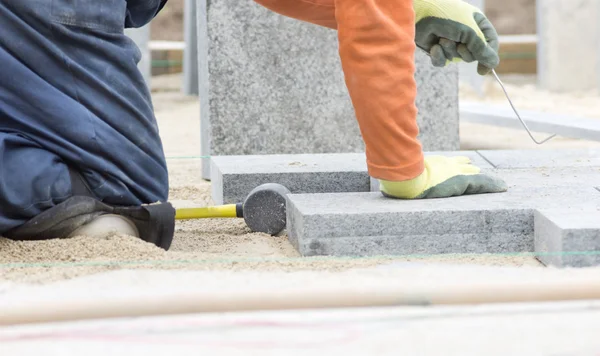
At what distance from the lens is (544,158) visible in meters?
3.01

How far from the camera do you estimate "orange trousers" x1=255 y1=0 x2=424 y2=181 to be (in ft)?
6.82

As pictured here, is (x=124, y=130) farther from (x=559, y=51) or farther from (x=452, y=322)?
(x=559, y=51)

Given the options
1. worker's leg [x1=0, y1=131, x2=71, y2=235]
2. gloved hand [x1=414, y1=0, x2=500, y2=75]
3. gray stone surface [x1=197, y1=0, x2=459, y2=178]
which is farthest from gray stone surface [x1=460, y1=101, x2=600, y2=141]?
worker's leg [x1=0, y1=131, x2=71, y2=235]

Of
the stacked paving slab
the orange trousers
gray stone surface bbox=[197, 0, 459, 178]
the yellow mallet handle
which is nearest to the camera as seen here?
the stacked paving slab

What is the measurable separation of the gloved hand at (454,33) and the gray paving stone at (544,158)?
0.53 m

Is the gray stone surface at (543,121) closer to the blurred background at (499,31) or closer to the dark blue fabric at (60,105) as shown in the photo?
the dark blue fabric at (60,105)

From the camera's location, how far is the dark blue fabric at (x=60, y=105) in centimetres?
202

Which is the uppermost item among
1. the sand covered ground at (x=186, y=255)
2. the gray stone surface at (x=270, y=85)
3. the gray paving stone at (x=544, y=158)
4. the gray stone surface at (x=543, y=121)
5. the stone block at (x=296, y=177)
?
the gray stone surface at (x=270, y=85)

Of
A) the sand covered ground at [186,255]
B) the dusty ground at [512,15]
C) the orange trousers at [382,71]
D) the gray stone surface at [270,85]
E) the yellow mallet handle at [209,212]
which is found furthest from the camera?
the dusty ground at [512,15]

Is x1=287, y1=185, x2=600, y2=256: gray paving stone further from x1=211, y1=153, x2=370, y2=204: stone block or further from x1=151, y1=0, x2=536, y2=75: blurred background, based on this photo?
x1=151, y1=0, x2=536, y2=75: blurred background

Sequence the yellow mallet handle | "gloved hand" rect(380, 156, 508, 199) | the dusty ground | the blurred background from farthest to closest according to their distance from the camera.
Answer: the dusty ground
the blurred background
the yellow mallet handle
"gloved hand" rect(380, 156, 508, 199)

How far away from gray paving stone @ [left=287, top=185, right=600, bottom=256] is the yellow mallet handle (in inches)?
14.0

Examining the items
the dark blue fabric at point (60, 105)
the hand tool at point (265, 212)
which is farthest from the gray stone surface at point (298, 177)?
the dark blue fabric at point (60, 105)

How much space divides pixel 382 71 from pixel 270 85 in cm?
150
